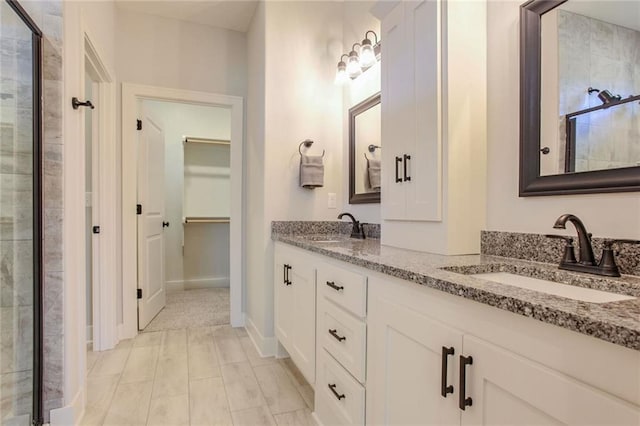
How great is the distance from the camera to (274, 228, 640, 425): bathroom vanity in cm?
58

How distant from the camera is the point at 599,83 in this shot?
Result: 3.69ft

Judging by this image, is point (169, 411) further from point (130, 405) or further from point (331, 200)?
point (331, 200)

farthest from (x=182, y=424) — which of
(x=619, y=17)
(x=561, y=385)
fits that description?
(x=619, y=17)

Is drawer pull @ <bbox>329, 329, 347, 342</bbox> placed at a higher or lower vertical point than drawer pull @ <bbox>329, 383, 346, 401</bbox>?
higher

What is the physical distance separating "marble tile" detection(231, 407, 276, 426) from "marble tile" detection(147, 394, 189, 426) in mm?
240

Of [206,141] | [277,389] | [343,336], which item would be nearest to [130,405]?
[277,389]

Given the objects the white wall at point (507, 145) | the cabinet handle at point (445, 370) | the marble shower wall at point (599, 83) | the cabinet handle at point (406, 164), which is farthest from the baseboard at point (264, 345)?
the marble shower wall at point (599, 83)

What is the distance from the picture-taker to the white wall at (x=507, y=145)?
1.27 meters

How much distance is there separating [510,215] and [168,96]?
2.76 m

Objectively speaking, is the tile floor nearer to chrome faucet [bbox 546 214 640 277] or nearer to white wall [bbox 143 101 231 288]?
chrome faucet [bbox 546 214 640 277]

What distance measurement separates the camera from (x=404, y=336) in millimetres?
1071

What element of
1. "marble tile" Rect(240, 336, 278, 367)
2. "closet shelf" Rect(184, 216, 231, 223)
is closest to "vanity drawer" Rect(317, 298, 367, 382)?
"marble tile" Rect(240, 336, 278, 367)

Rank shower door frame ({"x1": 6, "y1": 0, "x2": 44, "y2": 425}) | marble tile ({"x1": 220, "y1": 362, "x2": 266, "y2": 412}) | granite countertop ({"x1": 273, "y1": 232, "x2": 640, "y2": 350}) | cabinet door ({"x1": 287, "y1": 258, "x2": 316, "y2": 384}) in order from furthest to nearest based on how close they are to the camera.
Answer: marble tile ({"x1": 220, "y1": 362, "x2": 266, "y2": 412})
cabinet door ({"x1": 287, "y1": 258, "x2": 316, "y2": 384})
shower door frame ({"x1": 6, "y1": 0, "x2": 44, "y2": 425})
granite countertop ({"x1": 273, "y1": 232, "x2": 640, "y2": 350})

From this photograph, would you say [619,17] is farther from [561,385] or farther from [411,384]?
[411,384]
